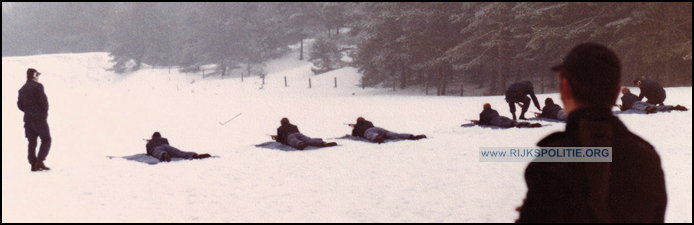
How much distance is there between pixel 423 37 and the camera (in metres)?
31.6

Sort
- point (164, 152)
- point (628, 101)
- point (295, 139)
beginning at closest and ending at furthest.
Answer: point (164, 152)
point (295, 139)
point (628, 101)

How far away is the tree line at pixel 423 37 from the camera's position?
24.2 meters

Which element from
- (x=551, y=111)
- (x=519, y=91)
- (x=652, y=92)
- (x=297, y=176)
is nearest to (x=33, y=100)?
(x=297, y=176)

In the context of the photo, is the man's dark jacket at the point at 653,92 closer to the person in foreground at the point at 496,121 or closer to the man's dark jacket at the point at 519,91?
the man's dark jacket at the point at 519,91

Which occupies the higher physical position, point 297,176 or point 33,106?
point 33,106

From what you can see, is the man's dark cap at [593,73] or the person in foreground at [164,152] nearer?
the man's dark cap at [593,73]

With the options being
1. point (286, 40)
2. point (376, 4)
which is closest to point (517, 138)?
point (376, 4)

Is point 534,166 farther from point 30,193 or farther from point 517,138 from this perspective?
point 517,138

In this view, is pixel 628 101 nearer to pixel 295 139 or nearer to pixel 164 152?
pixel 295 139

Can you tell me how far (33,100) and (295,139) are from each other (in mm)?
4944

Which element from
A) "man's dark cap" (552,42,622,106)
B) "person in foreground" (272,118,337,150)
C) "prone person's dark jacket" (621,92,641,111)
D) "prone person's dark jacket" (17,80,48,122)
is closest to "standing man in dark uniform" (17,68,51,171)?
"prone person's dark jacket" (17,80,48,122)

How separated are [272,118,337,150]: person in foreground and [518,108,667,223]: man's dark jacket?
916 cm

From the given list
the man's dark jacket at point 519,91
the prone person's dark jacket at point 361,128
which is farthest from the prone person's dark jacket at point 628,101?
the prone person's dark jacket at point 361,128

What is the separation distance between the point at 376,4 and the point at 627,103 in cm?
2303
